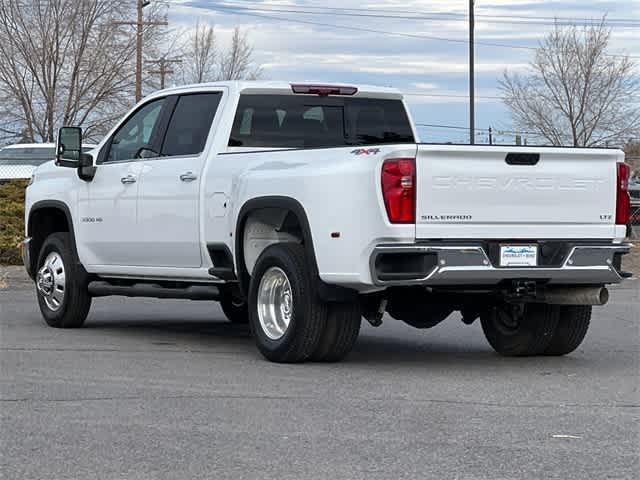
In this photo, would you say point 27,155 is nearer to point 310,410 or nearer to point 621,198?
point 621,198

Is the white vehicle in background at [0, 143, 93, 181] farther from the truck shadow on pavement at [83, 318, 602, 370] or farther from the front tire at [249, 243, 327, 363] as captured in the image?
the front tire at [249, 243, 327, 363]

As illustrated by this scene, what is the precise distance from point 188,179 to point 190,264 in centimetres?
70

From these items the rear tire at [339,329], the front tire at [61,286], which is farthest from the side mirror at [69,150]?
the rear tire at [339,329]

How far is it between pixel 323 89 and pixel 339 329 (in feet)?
8.50

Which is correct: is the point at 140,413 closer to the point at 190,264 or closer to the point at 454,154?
the point at 454,154

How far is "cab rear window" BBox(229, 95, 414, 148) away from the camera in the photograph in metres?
11.0

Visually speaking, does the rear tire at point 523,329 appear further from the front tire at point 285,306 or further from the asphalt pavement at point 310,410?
the front tire at point 285,306

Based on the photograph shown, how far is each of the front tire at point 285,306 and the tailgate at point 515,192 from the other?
0.99m

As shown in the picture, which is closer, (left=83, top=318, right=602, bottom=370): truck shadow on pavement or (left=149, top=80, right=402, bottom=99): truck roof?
(left=83, top=318, right=602, bottom=370): truck shadow on pavement

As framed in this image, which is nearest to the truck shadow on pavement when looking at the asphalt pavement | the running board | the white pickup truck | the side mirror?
the asphalt pavement

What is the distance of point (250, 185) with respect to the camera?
995cm

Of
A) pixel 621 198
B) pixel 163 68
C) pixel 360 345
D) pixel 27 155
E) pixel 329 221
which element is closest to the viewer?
pixel 329 221

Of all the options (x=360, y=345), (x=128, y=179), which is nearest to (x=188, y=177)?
(x=128, y=179)

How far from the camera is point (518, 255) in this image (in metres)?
9.28
